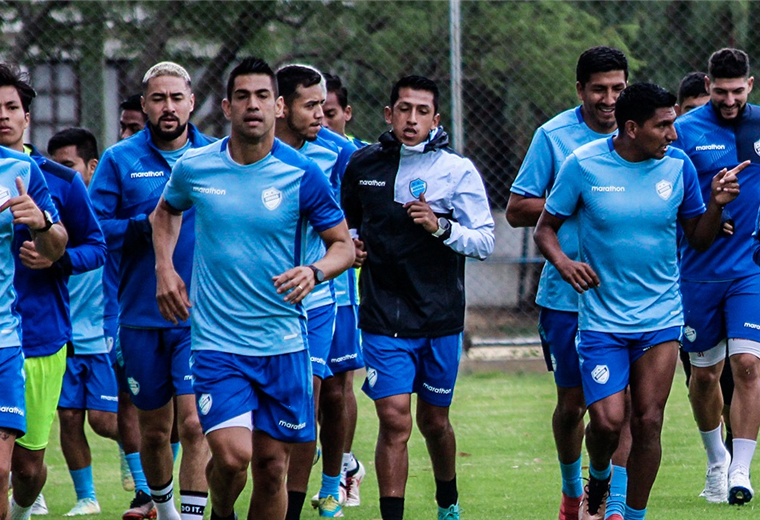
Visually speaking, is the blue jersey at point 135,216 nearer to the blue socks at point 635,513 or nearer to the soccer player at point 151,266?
the soccer player at point 151,266

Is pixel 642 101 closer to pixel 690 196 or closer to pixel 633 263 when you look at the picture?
pixel 690 196

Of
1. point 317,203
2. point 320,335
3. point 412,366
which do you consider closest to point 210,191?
point 317,203

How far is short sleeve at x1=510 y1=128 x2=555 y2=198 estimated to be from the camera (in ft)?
24.3

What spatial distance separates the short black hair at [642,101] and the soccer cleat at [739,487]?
2439mm

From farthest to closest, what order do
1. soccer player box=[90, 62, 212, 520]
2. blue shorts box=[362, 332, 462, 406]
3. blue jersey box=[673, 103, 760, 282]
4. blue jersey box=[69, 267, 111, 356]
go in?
blue jersey box=[69, 267, 111, 356] < blue jersey box=[673, 103, 760, 282] < soccer player box=[90, 62, 212, 520] < blue shorts box=[362, 332, 462, 406]

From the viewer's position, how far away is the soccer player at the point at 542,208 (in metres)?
7.26

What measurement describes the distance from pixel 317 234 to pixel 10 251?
73.5 inches

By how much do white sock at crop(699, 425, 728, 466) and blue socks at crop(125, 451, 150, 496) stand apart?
3.58 m

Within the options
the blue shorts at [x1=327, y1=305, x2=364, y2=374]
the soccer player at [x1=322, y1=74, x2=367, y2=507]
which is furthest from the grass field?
the blue shorts at [x1=327, y1=305, x2=364, y2=374]

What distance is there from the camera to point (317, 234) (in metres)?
7.30

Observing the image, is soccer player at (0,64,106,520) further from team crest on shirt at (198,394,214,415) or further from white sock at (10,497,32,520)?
team crest on shirt at (198,394,214,415)

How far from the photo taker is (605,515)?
23.1ft

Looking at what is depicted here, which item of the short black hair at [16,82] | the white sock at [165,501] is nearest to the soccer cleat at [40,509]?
the white sock at [165,501]

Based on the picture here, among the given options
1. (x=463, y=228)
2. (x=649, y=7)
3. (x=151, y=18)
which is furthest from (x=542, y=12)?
(x=463, y=228)
